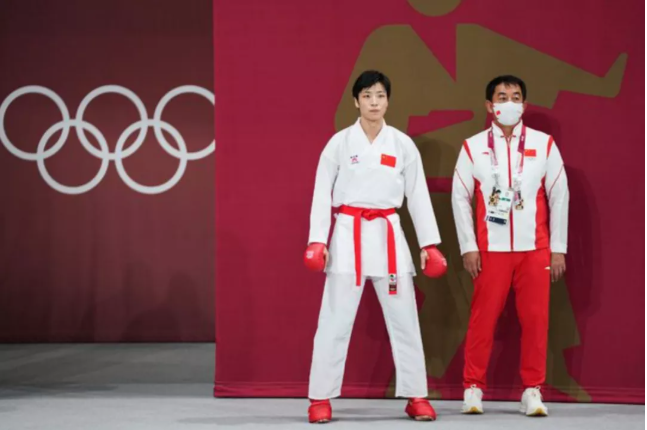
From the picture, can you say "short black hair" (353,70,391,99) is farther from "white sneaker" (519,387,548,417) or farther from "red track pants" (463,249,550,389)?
"white sneaker" (519,387,548,417)

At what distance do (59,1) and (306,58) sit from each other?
3080 millimetres

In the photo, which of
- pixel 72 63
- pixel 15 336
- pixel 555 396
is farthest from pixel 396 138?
pixel 15 336

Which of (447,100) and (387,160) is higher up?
(447,100)

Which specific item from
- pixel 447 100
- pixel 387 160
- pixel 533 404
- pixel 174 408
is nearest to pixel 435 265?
pixel 387 160

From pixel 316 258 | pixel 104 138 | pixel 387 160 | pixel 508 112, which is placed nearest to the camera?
pixel 316 258

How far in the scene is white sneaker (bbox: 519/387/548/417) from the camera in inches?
156

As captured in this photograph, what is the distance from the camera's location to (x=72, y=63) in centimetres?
659

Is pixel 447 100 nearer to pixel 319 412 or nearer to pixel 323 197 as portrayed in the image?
pixel 323 197

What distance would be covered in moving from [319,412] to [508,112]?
1709 millimetres

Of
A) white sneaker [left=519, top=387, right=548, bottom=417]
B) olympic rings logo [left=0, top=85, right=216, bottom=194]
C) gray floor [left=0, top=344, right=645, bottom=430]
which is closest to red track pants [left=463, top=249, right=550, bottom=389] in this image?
white sneaker [left=519, top=387, right=548, bottom=417]

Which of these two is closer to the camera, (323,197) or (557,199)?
(323,197)

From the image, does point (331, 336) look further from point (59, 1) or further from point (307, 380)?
point (59, 1)

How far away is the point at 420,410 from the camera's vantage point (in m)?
3.87

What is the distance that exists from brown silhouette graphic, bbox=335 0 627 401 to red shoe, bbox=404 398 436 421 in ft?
1.63
